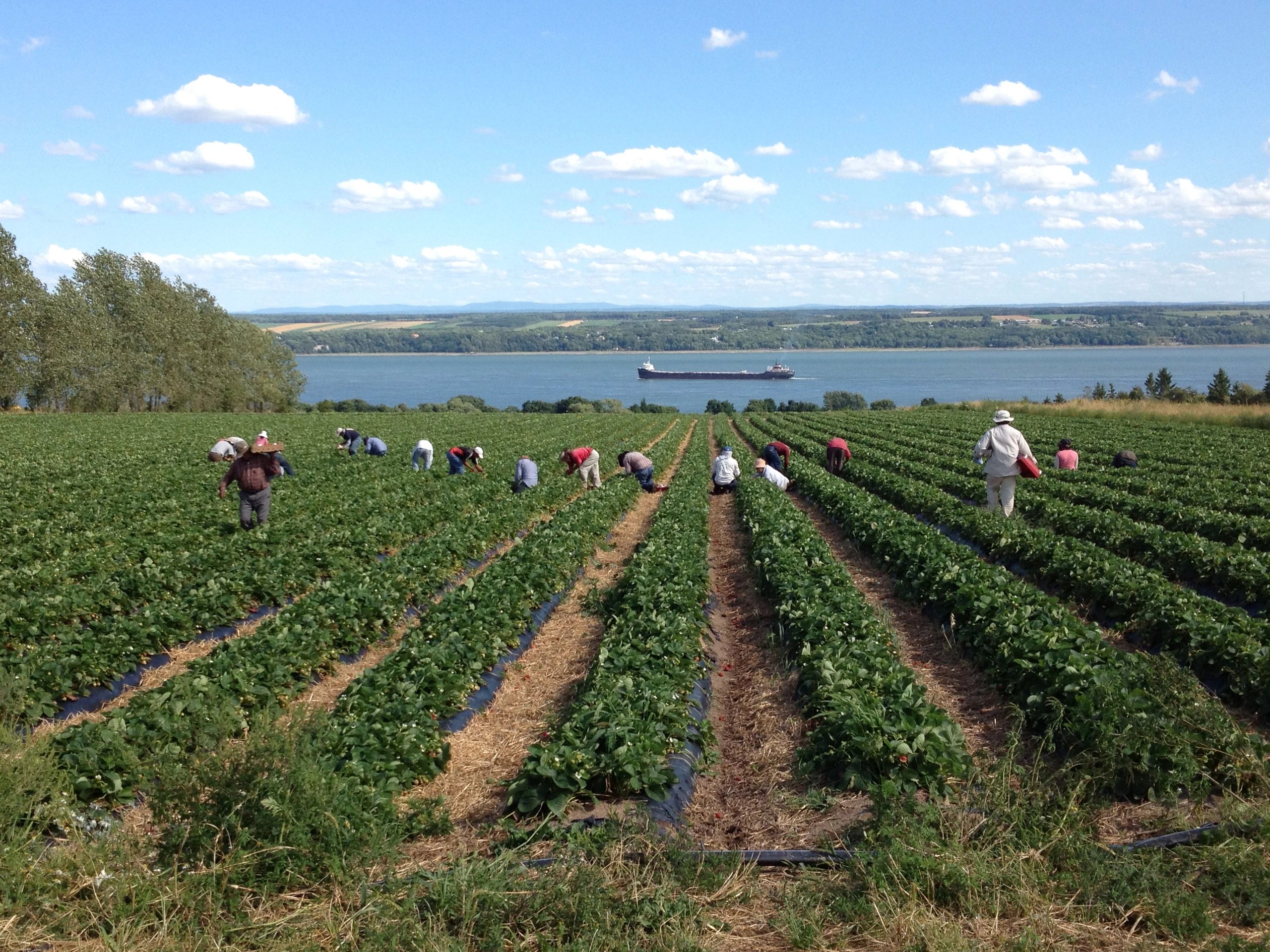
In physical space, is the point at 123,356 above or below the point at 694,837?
above

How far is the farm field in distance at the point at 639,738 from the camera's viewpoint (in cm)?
469

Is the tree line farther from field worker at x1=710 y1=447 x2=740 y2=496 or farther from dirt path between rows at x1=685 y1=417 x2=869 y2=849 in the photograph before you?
dirt path between rows at x1=685 y1=417 x2=869 y2=849

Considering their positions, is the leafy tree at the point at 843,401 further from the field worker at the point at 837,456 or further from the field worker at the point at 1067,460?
the field worker at the point at 1067,460

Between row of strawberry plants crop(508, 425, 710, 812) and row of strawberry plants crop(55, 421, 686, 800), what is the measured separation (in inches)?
75.2

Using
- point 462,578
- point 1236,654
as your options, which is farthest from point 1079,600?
point 462,578

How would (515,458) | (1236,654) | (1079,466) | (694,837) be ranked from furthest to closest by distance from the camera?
(515,458) < (1079,466) < (1236,654) < (694,837)

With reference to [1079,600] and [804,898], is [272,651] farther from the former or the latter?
[1079,600]

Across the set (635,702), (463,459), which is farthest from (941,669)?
(463,459)

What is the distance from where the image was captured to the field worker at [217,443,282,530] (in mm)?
15148

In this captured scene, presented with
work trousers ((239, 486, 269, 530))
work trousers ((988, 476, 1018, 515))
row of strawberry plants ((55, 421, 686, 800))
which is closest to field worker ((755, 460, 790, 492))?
work trousers ((988, 476, 1018, 515))

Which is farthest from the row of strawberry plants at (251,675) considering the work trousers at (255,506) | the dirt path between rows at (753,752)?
the work trousers at (255,506)

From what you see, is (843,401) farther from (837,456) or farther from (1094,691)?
(1094,691)

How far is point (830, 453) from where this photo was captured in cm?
2681

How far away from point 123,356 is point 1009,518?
6436cm
